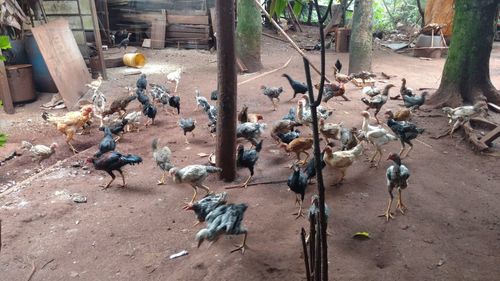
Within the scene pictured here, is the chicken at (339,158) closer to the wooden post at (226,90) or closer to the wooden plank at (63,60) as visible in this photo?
the wooden post at (226,90)

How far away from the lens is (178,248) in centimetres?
443

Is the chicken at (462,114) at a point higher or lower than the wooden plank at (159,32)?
lower

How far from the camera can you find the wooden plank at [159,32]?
1731 centimetres

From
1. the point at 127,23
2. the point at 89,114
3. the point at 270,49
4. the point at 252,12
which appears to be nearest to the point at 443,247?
the point at 89,114

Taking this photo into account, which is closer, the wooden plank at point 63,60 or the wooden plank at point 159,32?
the wooden plank at point 63,60

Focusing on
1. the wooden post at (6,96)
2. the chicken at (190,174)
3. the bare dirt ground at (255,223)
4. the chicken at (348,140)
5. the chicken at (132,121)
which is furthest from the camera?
the wooden post at (6,96)

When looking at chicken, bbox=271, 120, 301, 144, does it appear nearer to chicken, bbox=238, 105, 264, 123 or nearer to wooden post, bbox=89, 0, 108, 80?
chicken, bbox=238, 105, 264, 123

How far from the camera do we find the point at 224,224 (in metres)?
4.13

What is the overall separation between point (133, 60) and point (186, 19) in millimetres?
4234

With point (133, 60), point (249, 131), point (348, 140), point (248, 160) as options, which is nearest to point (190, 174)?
point (248, 160)

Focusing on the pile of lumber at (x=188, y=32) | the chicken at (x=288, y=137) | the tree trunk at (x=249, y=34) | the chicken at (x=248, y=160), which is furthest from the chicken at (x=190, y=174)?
the pile of lumber at (x=188, y=32)

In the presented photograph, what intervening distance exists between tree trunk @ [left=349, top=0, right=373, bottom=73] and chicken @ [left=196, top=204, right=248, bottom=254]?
9.28 meters

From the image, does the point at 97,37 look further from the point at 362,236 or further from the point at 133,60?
the point at 362,236

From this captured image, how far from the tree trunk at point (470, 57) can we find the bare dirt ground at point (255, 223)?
140 cm
